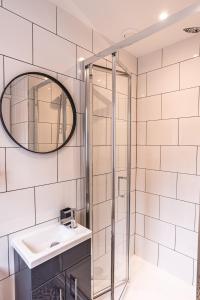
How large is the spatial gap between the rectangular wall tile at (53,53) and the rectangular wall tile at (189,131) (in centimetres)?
107

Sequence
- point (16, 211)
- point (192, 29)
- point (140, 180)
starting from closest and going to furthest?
point (16, 211), point (192, 29), point (140, 180)

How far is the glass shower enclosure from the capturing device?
5.02 ft

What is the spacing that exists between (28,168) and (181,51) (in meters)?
1.67

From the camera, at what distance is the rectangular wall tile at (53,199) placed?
4.28 ft

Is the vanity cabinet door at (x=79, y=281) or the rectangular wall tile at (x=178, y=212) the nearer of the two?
the vanity cabinet door at (x=79, y=281)

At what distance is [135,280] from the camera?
6.10ft

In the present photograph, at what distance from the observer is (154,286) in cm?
178

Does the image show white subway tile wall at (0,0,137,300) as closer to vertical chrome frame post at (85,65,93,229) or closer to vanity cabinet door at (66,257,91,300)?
vertical chrome frame post at (85,65,93,229)

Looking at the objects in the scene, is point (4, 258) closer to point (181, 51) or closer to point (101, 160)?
point (101, 160)

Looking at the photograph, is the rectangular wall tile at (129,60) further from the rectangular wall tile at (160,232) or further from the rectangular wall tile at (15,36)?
the rectangular wall tile at (160,232)

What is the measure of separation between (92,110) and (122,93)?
324mm

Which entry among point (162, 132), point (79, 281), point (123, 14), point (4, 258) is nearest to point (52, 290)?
point (79, 281)

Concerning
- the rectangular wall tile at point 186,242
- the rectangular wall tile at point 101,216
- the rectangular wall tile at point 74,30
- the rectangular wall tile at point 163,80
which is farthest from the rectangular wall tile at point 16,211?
the rectangular wall tile at point 163,80

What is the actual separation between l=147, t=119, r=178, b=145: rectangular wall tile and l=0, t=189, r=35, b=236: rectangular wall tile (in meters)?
1.29
